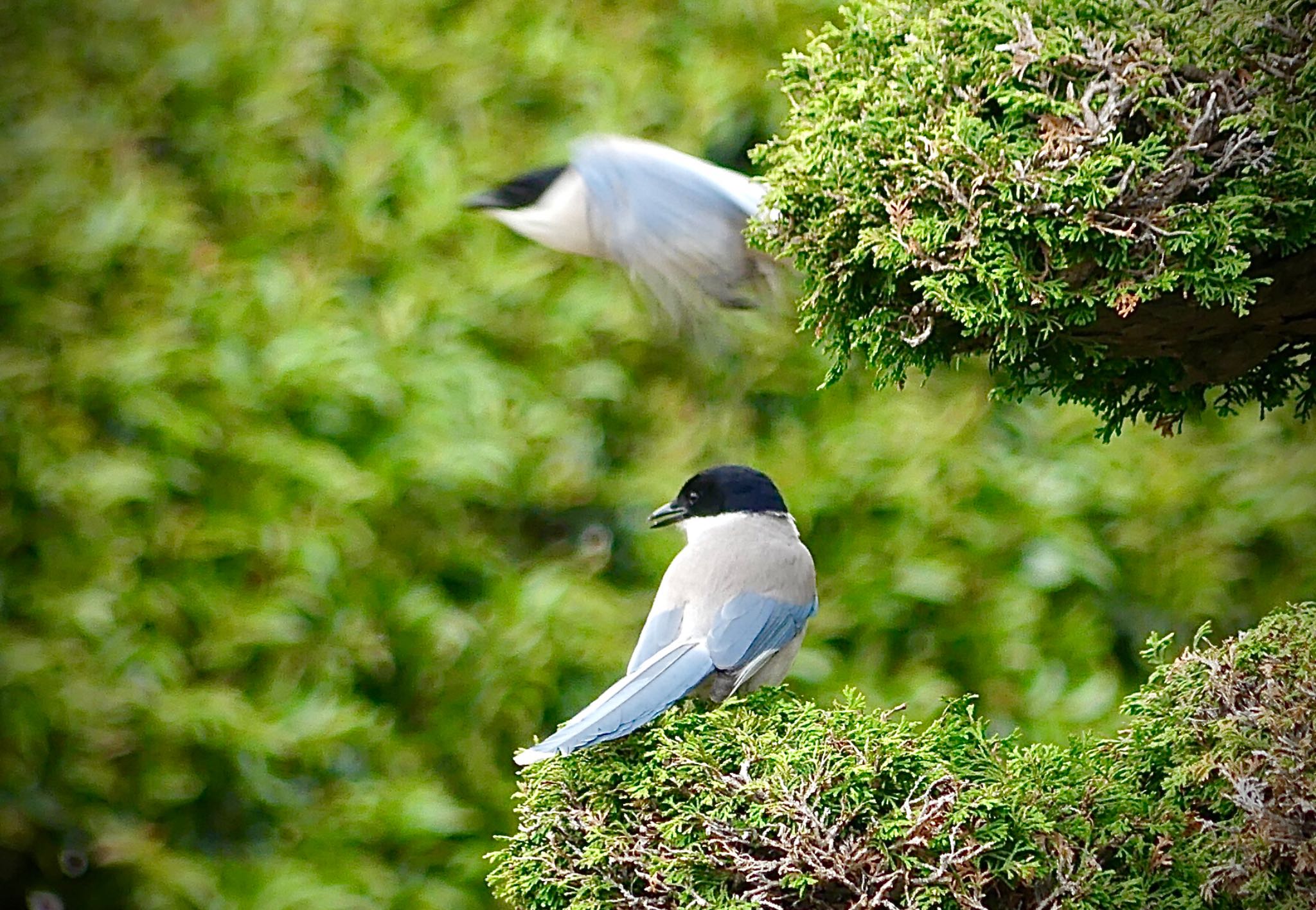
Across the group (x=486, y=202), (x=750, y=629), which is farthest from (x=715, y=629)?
(x=486, y=202)

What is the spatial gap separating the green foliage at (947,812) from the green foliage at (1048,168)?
0.34 m

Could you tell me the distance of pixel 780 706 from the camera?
57.9 inches

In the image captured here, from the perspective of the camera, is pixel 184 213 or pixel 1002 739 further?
pixel 184 213

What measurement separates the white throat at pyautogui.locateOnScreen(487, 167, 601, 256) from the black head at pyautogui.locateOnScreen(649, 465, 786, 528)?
0.40 m

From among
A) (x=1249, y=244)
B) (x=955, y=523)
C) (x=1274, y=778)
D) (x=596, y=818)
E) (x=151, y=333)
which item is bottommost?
(x=955, y=523)

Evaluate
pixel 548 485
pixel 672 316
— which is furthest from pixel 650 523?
pixel 548 485

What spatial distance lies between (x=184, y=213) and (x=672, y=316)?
1.24 m

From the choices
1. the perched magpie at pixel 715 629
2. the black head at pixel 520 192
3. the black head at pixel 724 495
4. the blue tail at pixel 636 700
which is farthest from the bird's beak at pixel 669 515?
the black head at pixel 520 192

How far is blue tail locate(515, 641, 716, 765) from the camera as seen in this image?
149 cm

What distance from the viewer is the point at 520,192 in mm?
2734

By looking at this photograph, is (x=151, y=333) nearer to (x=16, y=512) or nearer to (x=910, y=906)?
(x=16, y=512)

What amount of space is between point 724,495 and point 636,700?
71 cm

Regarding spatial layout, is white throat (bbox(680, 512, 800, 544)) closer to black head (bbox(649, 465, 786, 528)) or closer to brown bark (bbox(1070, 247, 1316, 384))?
black head (bbox(649, 465, 786, 528))

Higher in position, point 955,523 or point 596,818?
point 596,818
